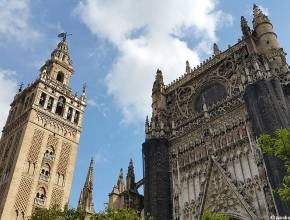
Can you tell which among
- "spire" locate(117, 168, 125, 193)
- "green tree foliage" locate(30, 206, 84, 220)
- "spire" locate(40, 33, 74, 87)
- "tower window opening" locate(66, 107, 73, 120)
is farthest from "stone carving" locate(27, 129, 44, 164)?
"green tree foliage" locate(30, 206, 84, 220)

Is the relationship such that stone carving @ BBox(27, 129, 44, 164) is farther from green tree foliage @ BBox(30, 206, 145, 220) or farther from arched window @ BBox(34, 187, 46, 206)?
green tree foliage @ BBox(30, 206, 145, 220)

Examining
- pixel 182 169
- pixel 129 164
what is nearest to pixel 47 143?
pixel 129 164

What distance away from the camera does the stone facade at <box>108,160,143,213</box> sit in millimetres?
25250

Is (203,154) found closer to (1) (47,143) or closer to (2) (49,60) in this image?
(1) (47,143)

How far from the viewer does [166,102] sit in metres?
28.8

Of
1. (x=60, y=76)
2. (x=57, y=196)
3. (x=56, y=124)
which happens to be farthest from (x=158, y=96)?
(x=60, y=76)

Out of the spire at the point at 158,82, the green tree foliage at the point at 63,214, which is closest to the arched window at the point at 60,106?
the spire at the point at 158,82

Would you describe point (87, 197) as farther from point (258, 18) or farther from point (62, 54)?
point (62, 54)

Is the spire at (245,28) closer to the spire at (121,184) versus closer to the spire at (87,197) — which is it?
the spire at (121,184)

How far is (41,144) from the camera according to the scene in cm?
3609

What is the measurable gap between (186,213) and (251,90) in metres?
7.86

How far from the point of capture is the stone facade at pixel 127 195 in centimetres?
2525

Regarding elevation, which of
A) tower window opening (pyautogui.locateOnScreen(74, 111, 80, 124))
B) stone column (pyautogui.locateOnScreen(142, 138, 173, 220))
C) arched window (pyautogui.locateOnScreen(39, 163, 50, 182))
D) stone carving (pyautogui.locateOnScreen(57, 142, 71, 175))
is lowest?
stone column (pyautogui.locateOnScreen(142, 138, 173, 220))

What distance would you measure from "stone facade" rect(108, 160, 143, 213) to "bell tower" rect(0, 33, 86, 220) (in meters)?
9.25
